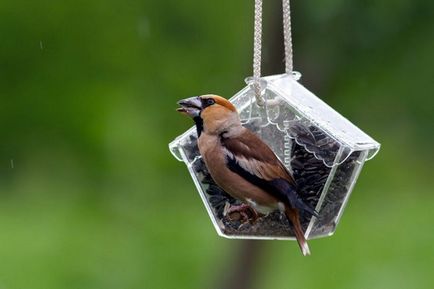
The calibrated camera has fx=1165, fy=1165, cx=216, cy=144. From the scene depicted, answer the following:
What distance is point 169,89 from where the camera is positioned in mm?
8586

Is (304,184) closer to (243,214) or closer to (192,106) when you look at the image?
(243,214)

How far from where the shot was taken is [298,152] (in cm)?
429

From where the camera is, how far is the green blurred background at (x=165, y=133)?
21.9 feet

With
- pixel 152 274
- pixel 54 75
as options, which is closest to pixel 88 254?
pixel 152 274

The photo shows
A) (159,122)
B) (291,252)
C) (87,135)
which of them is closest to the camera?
(291,252)

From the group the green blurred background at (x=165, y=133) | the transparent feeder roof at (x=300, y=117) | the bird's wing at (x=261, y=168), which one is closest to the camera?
the bird's wing at (x=261, y=168)

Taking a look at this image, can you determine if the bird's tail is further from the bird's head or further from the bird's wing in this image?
the bird's head

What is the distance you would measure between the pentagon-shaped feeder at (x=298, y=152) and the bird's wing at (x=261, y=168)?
0.51 feet

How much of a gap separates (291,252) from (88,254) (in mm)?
1439

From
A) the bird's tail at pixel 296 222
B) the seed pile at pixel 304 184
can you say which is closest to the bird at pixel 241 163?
the bird's tail at pixel 296 222

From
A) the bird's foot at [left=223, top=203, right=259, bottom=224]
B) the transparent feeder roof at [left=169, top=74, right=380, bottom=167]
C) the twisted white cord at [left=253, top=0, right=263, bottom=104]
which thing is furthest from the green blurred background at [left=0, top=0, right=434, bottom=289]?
the bird's foot at [left=223, top=203, right=259, bottom=224]

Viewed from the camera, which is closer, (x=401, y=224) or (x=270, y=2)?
(x=270, y=2)

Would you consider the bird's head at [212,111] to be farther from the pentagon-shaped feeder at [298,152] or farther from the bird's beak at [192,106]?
the pentagon-shaped feeder at [298,152]

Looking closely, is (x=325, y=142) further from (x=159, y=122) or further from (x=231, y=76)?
(x=159, y=122)
